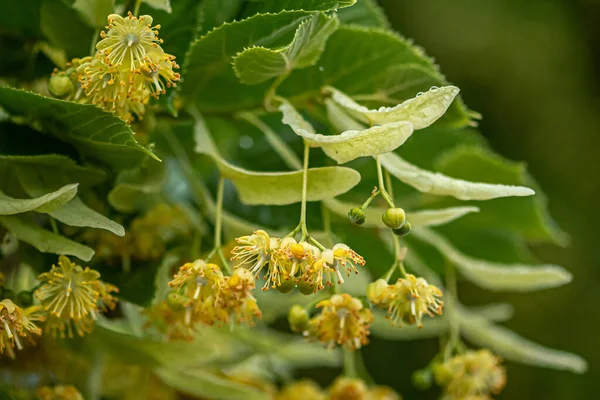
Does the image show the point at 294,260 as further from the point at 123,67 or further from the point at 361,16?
the point at 361,16

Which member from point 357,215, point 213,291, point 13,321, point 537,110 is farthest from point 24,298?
point 537,110

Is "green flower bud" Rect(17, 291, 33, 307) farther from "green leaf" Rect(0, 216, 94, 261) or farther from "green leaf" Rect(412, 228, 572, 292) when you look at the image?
"green leaf" Rect(412, 228, 572, 292)

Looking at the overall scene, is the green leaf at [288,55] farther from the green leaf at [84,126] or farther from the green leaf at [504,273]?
the green leaf at [504,273]

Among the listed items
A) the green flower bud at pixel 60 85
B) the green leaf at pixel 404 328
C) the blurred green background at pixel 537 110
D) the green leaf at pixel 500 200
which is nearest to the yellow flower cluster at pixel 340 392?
the green leaf at pixel 404 328

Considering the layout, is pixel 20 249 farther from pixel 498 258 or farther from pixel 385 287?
pixel 498 258

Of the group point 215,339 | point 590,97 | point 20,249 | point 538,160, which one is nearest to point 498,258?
point 215,339

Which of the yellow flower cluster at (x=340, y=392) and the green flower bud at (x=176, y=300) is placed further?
the yellow flower cluster at (x=340, y=392)
